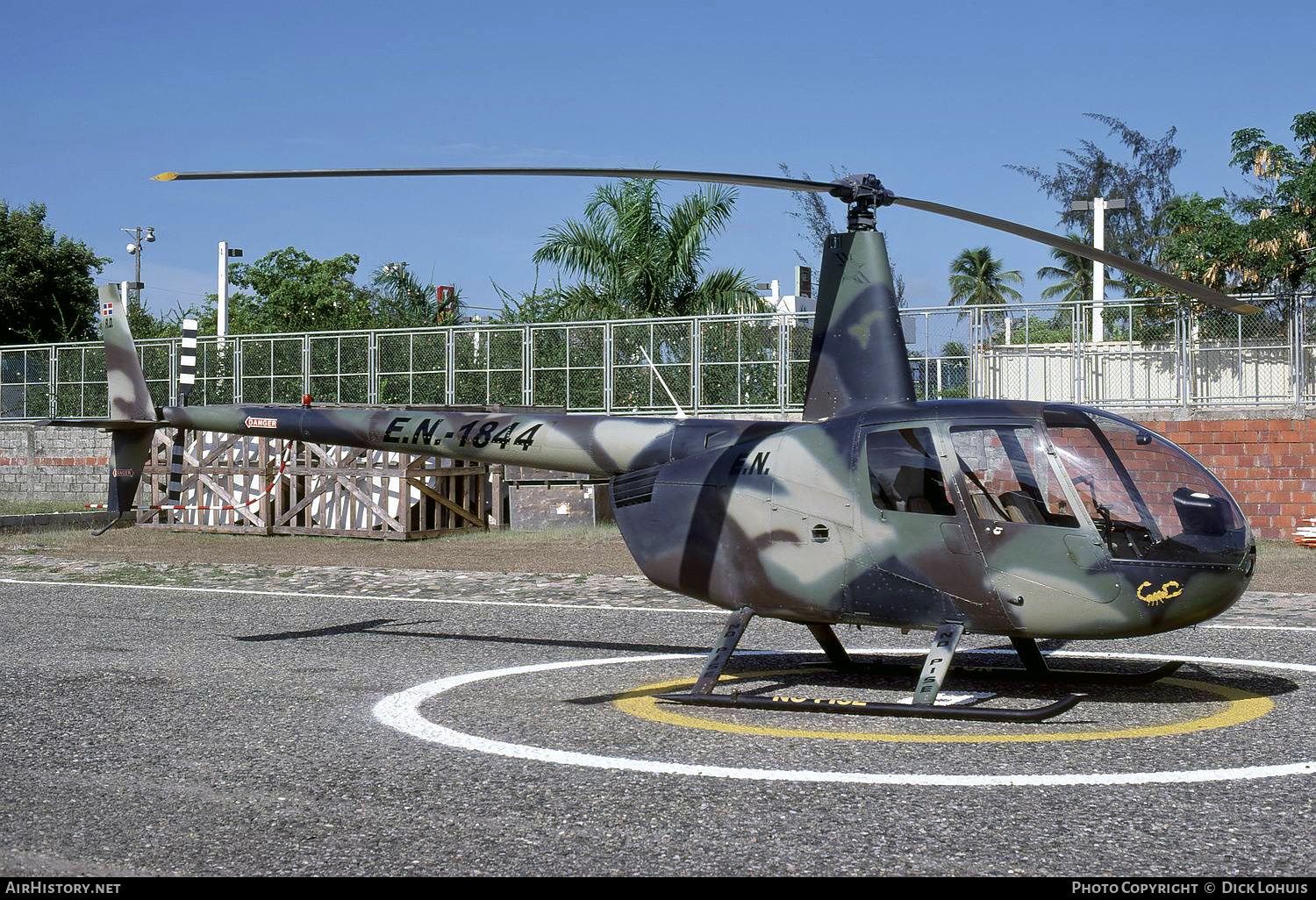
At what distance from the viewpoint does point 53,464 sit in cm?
3566

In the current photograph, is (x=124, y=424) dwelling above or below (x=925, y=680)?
above

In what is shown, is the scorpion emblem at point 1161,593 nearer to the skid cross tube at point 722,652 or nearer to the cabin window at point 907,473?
the cabin window at point 907,473

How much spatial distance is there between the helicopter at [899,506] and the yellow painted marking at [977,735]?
0.18 meters

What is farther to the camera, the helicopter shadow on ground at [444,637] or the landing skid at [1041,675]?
the helicopter shadow on ground at [444,637]

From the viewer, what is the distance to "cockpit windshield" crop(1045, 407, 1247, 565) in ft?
25.2

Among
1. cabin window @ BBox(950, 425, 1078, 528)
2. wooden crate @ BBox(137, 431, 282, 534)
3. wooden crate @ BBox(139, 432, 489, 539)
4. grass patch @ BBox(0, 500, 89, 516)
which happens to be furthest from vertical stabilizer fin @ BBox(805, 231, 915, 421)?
grass patch @ BBox(0, 500, 89, 516)

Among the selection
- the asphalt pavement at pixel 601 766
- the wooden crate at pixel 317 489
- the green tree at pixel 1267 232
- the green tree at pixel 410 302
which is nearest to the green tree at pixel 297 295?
the green tree at pixel 410 302

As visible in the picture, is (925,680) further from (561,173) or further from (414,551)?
(414,551)

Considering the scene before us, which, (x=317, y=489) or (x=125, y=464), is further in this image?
(x=317, y=489)

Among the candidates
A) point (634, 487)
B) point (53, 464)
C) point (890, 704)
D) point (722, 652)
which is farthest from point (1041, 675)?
point (53, 464)

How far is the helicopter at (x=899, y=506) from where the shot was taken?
7703 millimetres

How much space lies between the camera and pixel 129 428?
40.4ft

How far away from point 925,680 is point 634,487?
2514 millimetres
